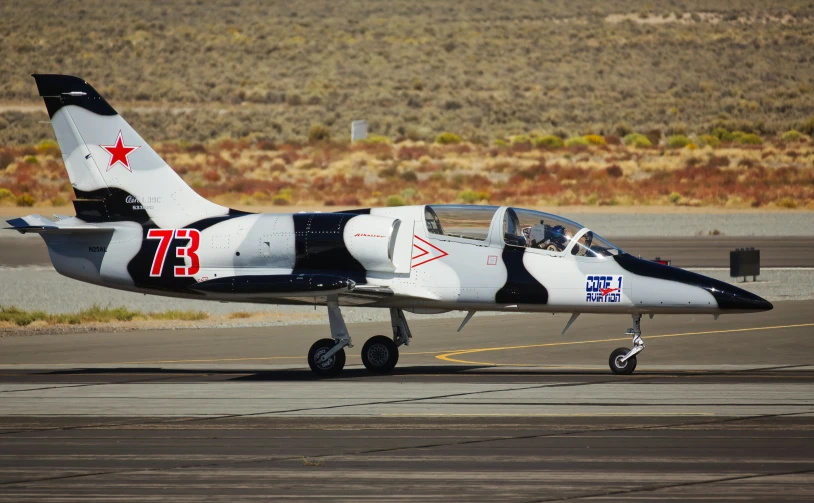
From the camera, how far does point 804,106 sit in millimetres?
105312

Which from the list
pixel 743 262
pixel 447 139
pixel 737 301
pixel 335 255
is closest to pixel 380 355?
pixel 335 255

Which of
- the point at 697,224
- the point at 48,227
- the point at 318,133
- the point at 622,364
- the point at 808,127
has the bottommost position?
the point at 622,364

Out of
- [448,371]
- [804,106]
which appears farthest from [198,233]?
[804,106]

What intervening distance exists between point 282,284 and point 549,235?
4.04 m

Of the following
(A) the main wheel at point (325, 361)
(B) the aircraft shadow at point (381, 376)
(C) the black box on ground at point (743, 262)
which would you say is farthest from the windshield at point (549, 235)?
(C) the black box on ground at point (743, 262)

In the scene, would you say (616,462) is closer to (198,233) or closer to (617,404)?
(617,404)

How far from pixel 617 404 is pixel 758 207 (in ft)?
145

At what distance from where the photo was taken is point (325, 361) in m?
18.4

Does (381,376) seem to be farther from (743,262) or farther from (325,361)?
(743,262)

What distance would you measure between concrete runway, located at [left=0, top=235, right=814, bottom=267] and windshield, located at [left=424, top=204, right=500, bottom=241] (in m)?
19.2

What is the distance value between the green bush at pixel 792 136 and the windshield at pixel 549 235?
237 feet

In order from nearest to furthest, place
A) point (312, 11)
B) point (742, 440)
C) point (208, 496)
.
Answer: point (208, 496)
point (742, 440)
point (312, 11)

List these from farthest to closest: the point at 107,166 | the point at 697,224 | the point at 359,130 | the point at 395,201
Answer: the point at 359,130, the point at 395,201, the point at 697,224, the point at 107,166

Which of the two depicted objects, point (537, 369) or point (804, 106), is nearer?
point (537, 369)
